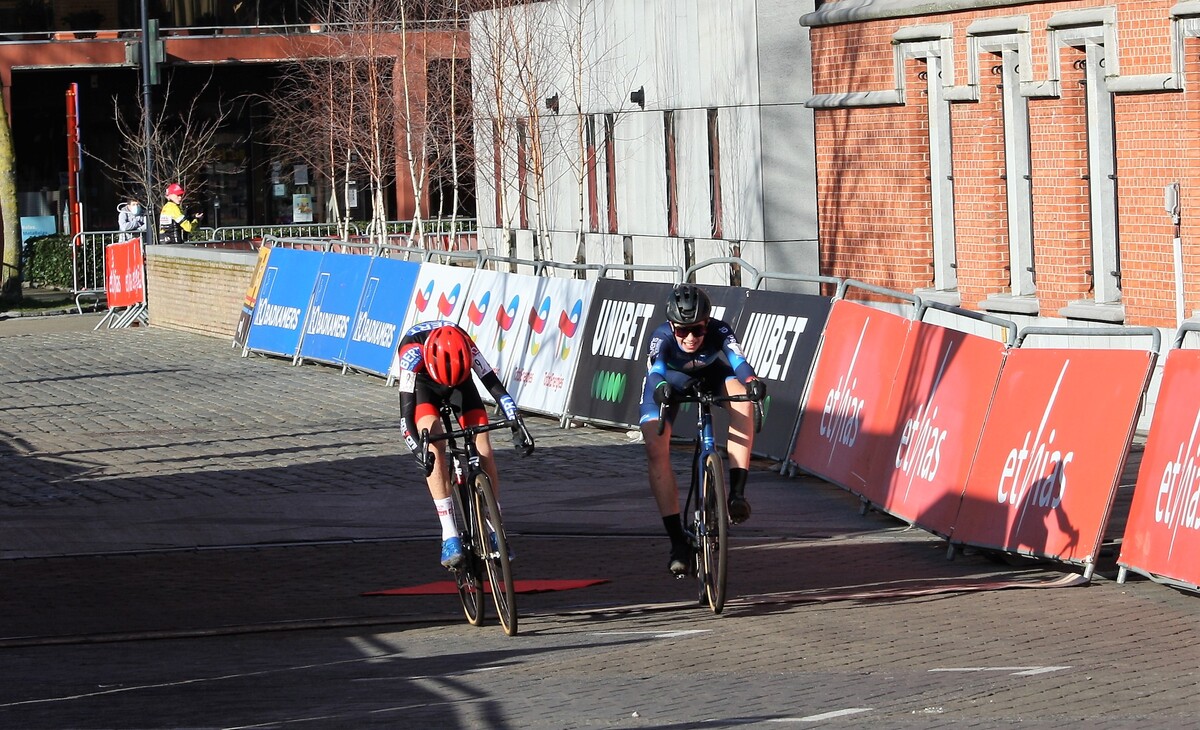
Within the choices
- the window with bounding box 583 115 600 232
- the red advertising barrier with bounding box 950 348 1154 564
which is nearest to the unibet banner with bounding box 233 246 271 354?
the window with bounding box 583 115 600 232

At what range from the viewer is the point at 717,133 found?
85.9 ft

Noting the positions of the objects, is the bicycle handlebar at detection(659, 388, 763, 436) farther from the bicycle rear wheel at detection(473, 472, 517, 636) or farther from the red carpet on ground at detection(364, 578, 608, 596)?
the red carpet on ground at detection(364, 578, 608, 596)

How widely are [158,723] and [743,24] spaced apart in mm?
17989

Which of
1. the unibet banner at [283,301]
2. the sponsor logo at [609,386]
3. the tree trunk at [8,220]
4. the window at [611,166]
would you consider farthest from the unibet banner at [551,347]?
the tree trunk at [8,220]

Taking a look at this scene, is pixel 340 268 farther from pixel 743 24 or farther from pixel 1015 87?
pixel 1015 87

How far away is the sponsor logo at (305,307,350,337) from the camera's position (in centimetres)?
2378

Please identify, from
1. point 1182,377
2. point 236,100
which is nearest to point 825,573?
point 1182,377

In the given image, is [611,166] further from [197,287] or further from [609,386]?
[609,386]

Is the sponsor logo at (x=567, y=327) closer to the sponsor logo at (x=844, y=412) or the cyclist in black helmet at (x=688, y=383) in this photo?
the sponsor logo at (x=844, y=412)

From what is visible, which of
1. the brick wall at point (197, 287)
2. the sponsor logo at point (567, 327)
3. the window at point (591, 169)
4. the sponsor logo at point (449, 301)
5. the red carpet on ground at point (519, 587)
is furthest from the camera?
the window at point (591, 169)

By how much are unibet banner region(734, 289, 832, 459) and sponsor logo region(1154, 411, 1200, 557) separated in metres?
5.23

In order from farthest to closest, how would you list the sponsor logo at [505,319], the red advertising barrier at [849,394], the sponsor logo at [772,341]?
the sponsor logo at [505,319] → the sponsor logo at [772,341] → the red advertising barrier at [849,394]

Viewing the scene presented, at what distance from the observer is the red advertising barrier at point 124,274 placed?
31484mm

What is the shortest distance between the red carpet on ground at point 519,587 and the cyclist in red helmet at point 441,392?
1054mm
